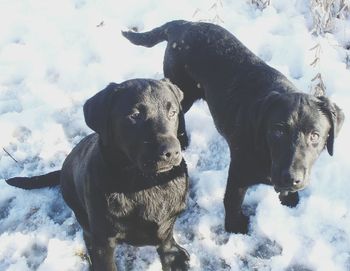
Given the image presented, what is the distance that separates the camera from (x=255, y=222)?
3.96 meters

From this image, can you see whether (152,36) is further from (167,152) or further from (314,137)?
(167,152)

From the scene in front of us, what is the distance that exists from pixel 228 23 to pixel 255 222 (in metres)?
2.45

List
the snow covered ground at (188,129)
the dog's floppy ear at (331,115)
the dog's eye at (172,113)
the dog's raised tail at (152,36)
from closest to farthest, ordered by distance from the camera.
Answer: the dog's eye at (172,113), the dog's floppy ear at (331,115), the snow covered ground at (188,129), the dog's raised tail at (152,36)

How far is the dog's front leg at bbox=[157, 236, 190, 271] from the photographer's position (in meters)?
3.65

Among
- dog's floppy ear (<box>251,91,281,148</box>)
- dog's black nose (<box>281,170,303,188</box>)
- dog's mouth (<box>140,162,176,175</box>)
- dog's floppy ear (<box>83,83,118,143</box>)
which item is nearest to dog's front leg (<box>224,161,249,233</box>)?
dog's floppy ear (<box>251,91,281,148</box>)

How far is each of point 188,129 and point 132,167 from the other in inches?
62.6

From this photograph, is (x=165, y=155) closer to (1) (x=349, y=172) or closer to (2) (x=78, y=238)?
(2) (x=78, y=238)

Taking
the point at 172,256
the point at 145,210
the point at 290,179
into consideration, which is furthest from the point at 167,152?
the point at 172,256

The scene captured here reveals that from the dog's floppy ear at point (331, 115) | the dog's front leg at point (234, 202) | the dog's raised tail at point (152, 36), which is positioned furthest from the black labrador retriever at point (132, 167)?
the dog's raised tail at point (152, 36)

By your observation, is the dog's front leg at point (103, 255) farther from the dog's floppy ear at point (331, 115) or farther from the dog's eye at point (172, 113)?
the dog's floppy ear at point (331, 115)

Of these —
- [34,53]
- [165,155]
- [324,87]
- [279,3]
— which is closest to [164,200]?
[165,155]

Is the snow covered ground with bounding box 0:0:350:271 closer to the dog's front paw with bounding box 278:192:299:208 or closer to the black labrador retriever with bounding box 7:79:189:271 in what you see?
the dog's front paw with bounding box 278:192:299:208

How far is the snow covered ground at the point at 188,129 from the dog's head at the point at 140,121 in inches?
44.2

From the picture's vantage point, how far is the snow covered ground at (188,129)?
3797mm
